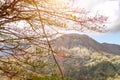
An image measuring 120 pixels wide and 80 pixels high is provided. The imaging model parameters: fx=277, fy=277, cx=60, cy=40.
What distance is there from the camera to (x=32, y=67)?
1141cm

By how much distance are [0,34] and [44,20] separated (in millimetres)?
1925

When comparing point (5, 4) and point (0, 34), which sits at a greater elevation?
point (5, 4)

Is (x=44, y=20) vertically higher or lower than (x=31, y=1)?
lower

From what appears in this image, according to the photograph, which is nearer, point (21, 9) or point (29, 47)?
point (21, 9)

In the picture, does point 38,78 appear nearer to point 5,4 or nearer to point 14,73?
point 14,73

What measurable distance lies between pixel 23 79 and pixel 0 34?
2.06 meters

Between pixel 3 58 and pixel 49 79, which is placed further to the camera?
pixel 3 58

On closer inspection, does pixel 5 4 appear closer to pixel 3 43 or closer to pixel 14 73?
pixel 3 43

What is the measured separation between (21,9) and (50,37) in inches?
68.5

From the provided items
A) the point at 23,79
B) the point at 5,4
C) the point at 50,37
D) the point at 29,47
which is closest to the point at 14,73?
the point at 23,79

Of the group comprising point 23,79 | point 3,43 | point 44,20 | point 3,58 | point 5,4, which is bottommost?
point 23,79

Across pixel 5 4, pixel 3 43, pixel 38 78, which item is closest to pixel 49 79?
pixel 38 78

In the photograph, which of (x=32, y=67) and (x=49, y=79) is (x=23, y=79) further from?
(x=49, y=79)

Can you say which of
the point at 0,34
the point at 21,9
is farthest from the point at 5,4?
the point at 0,34
